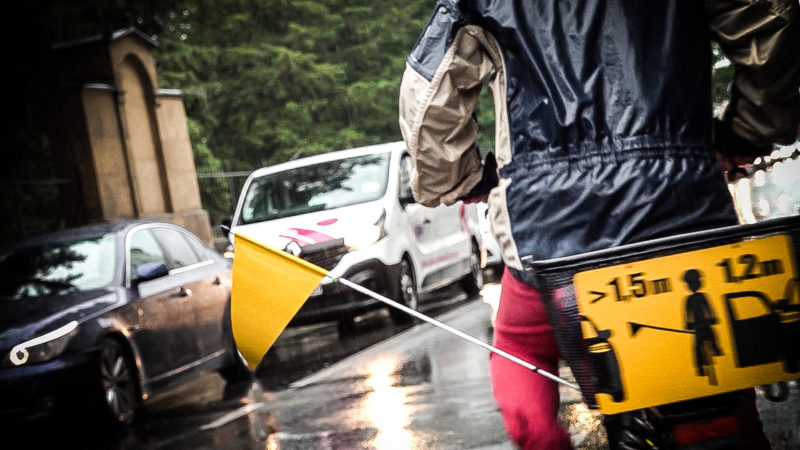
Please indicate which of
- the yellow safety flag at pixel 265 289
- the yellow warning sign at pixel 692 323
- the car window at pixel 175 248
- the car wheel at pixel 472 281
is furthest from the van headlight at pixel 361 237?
the yellow warning sign at pixel 692 323

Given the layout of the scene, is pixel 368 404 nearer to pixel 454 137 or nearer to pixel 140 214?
pixel 454 137

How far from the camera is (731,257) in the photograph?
2025 mm

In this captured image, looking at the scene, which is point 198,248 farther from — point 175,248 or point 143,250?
point 143,250

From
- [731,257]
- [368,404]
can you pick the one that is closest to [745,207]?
[731,257]

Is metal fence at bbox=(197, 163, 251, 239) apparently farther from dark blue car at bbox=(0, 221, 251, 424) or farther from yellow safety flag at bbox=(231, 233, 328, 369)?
yellow safety flag at bbox=(231, 233, 328, 369)

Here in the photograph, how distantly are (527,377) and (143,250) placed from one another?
627 cm

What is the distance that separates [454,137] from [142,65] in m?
17.8

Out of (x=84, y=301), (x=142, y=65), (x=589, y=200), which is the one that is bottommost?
(x=84, y=301)

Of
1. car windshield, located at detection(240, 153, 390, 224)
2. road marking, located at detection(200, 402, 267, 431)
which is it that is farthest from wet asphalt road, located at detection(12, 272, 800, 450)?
car windshield, located at detection(240, 153, 390, 224)

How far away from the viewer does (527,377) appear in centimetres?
240

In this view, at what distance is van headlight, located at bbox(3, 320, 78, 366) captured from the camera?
6.59 metres

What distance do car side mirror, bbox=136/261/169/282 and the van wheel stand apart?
3401 millimetres

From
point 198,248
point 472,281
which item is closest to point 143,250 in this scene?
point 198,248

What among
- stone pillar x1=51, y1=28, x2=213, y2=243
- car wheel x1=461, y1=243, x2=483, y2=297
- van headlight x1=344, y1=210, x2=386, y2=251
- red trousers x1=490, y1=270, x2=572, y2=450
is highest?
stone pillar x1=51, y1=28, x2=213, y2=243
